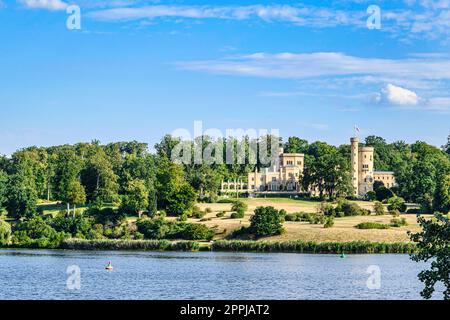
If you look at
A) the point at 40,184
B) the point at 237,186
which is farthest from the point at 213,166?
the point at 40,184

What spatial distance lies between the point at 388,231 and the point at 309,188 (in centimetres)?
4763

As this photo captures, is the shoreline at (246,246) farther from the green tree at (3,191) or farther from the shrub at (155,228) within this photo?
the green tree at (3,191)

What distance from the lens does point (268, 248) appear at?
77625mm

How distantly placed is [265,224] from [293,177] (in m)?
56.2

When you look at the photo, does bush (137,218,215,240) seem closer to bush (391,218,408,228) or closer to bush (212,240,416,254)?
bush (212,240,416,254)

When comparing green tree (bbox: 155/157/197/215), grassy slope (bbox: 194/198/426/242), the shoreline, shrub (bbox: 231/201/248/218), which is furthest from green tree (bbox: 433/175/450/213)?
green tree (bbox: 155/157/197/215)

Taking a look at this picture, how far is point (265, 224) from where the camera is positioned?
85.2m

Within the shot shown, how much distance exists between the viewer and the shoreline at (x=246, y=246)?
2943 inches

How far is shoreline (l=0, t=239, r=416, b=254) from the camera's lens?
74750mm

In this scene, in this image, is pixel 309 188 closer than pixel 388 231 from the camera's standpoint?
No

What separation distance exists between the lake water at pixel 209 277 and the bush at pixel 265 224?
14.9 m

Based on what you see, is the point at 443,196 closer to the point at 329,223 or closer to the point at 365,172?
the point at 329,223

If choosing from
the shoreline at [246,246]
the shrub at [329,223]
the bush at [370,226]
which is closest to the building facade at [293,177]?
the shrub at [329,223]
